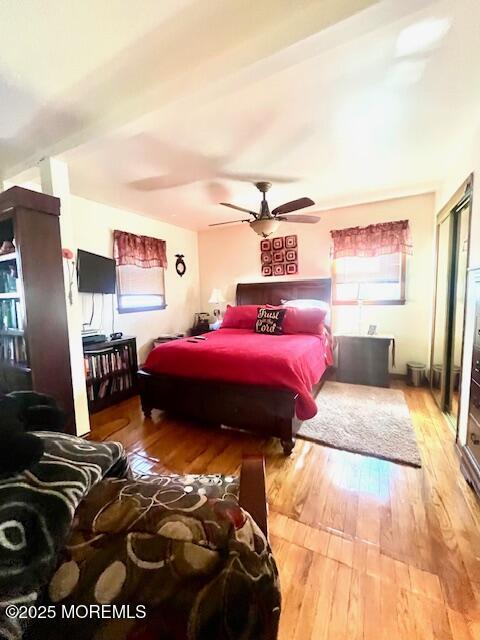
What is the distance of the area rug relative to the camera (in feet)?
7.07

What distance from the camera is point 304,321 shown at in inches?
135

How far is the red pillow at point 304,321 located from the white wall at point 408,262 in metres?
0.75

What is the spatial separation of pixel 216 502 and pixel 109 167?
9.47 ft

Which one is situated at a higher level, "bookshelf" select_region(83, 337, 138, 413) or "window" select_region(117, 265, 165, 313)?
"window" select_region(117, 265, 165, 313)

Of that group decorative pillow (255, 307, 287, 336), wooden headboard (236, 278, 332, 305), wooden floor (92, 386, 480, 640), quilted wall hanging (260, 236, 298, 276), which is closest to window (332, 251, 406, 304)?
wooden headboard (236, 278, 332, 305)

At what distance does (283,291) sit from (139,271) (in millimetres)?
2122

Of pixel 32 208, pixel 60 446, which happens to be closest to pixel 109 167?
pixel 32 208

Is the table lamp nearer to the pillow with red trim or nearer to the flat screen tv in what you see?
the pillow with red trim

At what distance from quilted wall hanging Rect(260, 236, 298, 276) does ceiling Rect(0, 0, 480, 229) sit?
1504 mm

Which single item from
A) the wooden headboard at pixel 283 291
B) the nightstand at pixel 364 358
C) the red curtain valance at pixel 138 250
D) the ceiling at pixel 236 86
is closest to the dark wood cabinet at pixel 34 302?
the ceiling at pixel 236 86

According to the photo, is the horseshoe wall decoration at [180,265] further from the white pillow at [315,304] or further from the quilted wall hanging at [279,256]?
the white pillow at [315,304]

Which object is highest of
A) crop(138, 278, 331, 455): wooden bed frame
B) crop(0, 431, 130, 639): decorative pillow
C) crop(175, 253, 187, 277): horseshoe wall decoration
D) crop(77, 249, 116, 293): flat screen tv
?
crop(175, 253, 187, 277): horseshoe wall decoration

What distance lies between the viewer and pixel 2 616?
41cm

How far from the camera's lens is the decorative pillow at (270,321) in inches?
137
